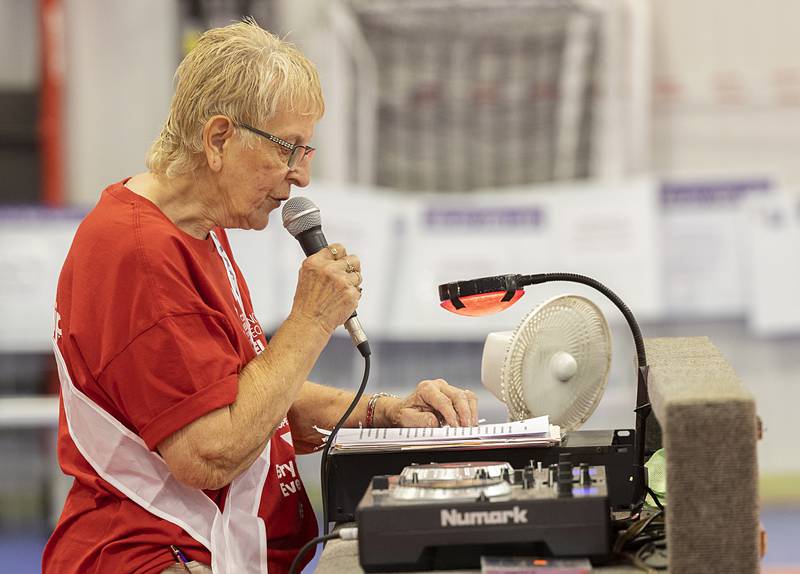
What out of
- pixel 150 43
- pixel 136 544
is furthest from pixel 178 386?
pixel 150 43

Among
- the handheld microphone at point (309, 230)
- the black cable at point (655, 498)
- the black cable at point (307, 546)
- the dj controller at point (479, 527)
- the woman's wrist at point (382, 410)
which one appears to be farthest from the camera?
the woman's wrist at point (382, 410)

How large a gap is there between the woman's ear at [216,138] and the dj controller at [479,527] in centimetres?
59

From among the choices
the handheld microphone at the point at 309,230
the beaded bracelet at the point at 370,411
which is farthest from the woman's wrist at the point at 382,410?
the handheld microphone at the point at 309,230

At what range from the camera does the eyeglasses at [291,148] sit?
1594 mm

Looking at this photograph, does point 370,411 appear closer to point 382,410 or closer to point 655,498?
point 382,410

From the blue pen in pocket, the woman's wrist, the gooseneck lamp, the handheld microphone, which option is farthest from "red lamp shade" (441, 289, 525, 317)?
the blue pen in pocket

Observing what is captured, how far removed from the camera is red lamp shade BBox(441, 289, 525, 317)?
1.60m

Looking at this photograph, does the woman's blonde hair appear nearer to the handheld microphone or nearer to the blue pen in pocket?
the handheld microphone

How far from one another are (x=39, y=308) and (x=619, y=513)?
3.51 meters

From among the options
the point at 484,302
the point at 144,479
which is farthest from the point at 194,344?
the point at 484,302

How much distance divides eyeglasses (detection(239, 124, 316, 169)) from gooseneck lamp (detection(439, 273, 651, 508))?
11.5 inches

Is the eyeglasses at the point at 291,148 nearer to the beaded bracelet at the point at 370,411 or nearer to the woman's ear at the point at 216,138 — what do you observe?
the woman's ear at the point at 216,138

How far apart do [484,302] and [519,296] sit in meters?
0.05

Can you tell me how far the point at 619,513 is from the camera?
155 centimetres
